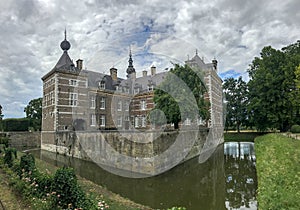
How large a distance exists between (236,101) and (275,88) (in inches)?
391

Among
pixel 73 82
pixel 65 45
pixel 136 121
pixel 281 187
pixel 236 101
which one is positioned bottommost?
pixel 281 187

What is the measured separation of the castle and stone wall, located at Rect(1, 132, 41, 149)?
370cm

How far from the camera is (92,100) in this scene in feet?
86.6

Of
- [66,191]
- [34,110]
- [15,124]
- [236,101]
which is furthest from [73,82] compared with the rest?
[236,101]

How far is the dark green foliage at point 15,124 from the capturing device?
3064 centimetres

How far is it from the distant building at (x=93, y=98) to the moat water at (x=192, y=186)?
434 inches

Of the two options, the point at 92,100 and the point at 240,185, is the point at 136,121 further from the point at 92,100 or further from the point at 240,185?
the point at 240,185

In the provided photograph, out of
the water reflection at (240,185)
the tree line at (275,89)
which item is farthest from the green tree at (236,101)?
the water reflection at (240,185)

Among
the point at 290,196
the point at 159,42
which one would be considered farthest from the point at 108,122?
the point at 290,196

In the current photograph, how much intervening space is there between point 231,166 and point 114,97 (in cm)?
1850

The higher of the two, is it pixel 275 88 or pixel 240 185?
pixel 275 88

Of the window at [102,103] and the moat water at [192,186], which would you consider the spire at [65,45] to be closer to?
the window at [102,103]

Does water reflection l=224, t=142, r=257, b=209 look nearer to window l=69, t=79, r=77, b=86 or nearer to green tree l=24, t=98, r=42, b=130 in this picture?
window l=69, t=79, r=77, b=86

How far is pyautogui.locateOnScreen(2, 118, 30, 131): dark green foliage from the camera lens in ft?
101
